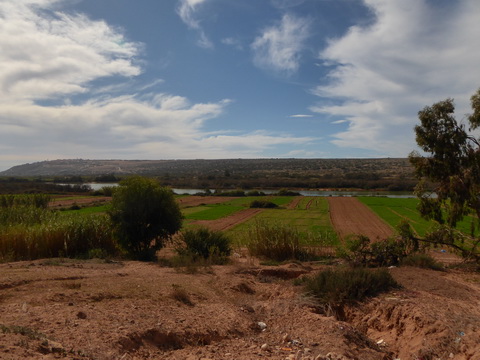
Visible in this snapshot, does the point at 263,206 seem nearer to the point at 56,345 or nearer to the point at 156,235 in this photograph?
the point at 156,235

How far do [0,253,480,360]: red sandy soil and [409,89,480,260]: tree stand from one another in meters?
3.53

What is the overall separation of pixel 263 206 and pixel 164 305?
4878 centimetres

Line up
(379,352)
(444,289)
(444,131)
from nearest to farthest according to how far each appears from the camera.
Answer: (379,352)
(444,289)
(444,131)

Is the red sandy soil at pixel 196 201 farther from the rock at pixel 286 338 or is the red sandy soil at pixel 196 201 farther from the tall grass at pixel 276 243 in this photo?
the rock at pixel 286 338

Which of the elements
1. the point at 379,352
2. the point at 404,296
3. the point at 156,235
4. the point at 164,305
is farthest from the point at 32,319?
the point at 156,235

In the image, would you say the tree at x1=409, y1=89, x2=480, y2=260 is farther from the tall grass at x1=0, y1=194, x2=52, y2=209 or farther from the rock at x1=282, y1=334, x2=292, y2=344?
the tall grass at x1=0, y1=194, x2=52, y2=209

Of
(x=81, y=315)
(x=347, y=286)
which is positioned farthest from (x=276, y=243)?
(x=81, y=315)

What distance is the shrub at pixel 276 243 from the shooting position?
15.9 m

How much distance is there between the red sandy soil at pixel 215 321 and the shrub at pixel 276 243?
5.75m

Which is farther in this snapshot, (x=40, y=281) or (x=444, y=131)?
(x=444, y=131)

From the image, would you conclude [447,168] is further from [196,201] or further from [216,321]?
[196,201]

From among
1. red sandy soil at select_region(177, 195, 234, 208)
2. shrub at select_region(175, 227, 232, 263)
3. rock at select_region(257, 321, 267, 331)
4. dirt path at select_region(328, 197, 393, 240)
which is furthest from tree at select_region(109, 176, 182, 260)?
red sandy soil at select_region(177, 195, 234, 208)

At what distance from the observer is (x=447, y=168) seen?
515 inches

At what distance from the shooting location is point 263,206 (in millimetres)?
55938
